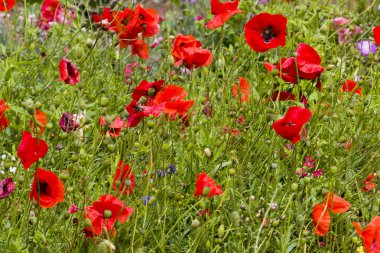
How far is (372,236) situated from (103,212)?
0.70m

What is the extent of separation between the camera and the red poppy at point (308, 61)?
2.56 meters

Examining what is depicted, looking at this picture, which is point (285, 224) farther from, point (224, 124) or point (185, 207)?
point (224, 124)

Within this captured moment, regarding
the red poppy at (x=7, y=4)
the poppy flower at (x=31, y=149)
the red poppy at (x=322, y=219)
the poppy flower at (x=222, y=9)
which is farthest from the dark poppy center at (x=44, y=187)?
the red poppy at (x=7, y=4)

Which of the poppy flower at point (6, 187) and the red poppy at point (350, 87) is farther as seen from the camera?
the red poppy at point (350, 87)

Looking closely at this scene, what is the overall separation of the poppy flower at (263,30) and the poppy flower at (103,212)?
0.90 m

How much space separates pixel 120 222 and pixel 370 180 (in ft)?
2.99

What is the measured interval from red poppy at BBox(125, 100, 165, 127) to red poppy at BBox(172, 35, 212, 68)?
0.52 meters

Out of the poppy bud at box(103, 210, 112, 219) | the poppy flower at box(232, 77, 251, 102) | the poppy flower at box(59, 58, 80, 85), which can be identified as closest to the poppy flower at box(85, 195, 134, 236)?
the poppy bud at box(103, 210, 112, 219)

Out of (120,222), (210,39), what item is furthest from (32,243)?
(210,39)

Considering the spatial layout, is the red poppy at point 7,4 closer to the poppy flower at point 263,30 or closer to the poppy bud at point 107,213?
the poppy flower at point 263,30

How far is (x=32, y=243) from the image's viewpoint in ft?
7.48

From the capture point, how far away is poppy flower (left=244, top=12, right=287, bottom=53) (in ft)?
8.83

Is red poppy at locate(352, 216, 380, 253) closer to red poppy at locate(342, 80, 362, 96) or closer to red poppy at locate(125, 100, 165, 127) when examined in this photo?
red poppy at locate(125, 100, 165, 127)

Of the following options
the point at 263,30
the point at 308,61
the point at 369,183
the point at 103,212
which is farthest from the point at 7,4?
the point at 369,183
